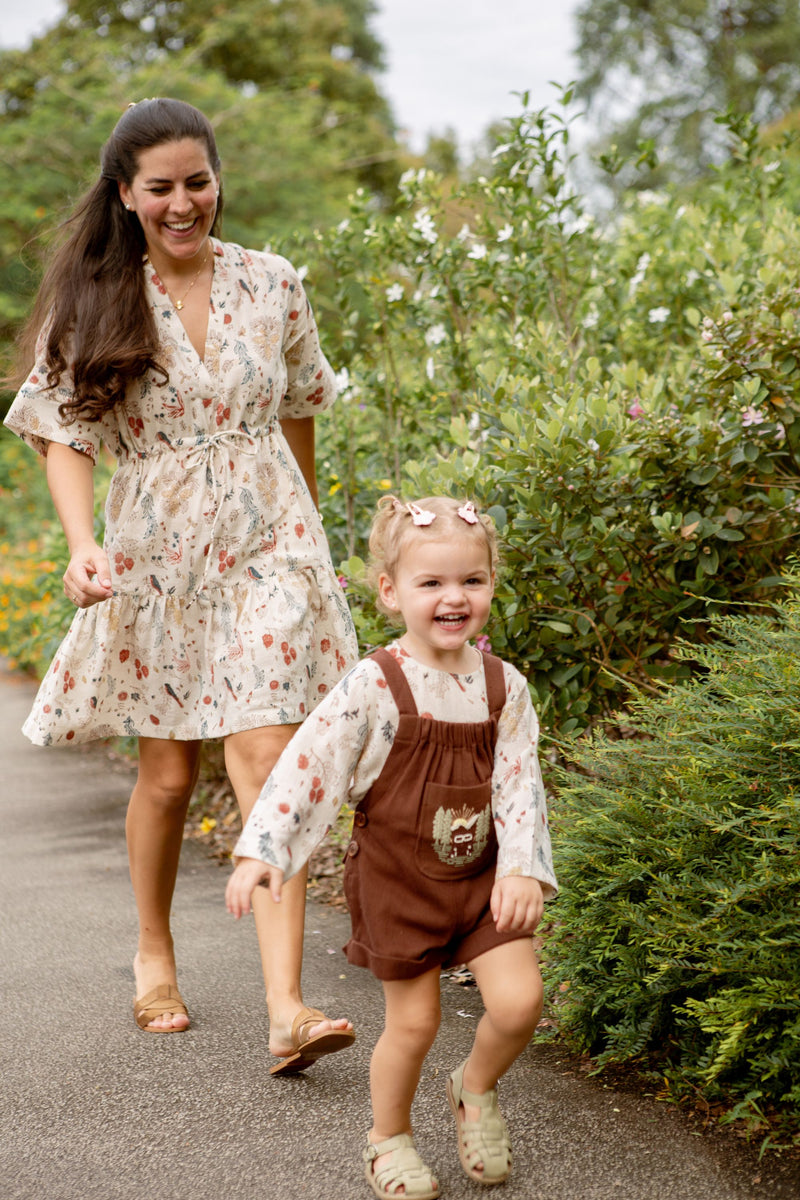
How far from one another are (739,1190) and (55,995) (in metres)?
1.90

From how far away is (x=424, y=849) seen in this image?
2.15 m

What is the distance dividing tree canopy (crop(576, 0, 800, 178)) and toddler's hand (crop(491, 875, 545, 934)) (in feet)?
87.1

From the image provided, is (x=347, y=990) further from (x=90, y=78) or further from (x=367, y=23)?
(x=367, y=23)

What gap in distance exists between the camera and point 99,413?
282cm

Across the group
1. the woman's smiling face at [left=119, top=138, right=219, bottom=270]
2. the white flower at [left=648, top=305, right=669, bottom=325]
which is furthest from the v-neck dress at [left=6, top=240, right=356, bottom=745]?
the white flower at [left=648, top=305, right=669, bottom=325]

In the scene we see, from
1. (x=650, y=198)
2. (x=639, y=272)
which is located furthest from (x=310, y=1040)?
(x=650, y=198)

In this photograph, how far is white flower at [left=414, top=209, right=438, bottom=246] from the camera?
15.7 feet

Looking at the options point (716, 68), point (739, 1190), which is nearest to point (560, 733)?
point (739, 1190)

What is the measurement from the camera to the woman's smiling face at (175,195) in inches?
108

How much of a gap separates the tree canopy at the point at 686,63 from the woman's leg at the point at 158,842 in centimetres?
2587

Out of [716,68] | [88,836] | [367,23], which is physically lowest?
[88,836]

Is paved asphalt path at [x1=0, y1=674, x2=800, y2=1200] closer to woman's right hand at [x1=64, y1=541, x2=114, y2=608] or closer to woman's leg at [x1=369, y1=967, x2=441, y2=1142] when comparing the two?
woman's leg at [x1=369, y1=967, x2=441, y2=1142]

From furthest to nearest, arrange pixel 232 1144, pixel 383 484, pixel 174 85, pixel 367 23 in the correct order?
1. pixel 367 23
2. pixel 174 85
3. pixel 383 484
4. pixel 232 1144

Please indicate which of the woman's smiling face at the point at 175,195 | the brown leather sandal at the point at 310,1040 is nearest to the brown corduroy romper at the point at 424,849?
the brown leather sandal at the point at 310,1040
